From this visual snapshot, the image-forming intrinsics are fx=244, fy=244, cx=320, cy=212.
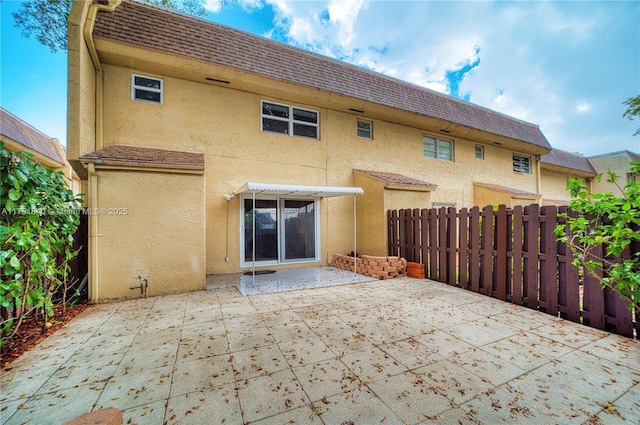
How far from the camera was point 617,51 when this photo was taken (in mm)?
9992

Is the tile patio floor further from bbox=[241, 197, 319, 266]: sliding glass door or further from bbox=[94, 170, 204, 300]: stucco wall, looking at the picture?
bbox=[241, 197, 319, 266]: sliding glass door

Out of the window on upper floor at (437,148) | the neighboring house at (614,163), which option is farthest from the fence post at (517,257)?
the neighboring house at (614,163)

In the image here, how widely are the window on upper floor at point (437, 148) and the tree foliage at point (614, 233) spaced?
7.65m

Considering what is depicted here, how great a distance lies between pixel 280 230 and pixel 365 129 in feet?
17.1

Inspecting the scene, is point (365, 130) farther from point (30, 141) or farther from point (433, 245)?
point (30, 141)

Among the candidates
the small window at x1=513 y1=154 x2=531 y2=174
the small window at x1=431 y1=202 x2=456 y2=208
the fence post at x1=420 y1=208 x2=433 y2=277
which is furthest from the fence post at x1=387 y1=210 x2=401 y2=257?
the small window at x1=513 y1=154 x2=531 y2=174

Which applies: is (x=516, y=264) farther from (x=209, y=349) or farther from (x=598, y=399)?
(x=209, y=349)

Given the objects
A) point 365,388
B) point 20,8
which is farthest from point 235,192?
point 20,8

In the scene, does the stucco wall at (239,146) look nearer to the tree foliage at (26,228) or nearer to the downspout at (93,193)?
the downspout at (93,193)

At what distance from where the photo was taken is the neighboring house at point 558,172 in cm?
1598

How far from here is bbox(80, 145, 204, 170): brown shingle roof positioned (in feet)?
16.6

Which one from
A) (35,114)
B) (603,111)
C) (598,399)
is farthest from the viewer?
(603,111)

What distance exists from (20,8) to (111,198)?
970 centimetres

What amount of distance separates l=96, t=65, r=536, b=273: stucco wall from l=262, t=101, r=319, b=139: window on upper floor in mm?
212
